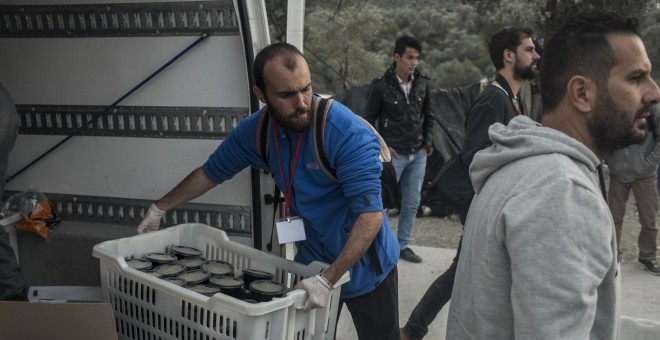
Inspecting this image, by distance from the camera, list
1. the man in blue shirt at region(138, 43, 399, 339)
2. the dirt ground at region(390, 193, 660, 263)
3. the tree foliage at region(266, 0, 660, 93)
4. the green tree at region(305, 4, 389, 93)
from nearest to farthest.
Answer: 1. the man in blue shirt at region(138, 43, 399, 339)
2. the dirt ground at region(390, 193, 660, 263)
3. the tree foliage at region(266, 0, 660, 93)
4. the green tree at region(305, 4, 389, 93)

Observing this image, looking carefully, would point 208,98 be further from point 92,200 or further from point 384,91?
point 384,91

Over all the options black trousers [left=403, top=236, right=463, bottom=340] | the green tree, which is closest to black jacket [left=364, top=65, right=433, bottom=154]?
black trousers [left=403, top=236, right=463, bottom=340]

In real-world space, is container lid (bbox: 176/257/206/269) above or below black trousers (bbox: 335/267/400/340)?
above

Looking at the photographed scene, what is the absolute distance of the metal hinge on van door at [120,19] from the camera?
3273mm

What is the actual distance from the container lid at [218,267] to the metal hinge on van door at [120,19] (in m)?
1.19

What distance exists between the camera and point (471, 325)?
1.62 meters

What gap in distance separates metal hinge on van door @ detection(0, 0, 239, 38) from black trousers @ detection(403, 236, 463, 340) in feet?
6.48

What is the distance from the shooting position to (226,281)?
2654 mm

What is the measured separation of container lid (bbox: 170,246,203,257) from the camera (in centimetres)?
294

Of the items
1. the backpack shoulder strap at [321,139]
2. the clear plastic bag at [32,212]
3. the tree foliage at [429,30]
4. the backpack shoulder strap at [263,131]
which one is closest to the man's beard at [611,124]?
the backpack shoulder strap at [321,139]

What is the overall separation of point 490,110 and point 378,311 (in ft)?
4.74

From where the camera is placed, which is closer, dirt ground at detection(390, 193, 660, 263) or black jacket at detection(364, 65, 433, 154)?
black jacket at detection(364, 65, 433, 154)

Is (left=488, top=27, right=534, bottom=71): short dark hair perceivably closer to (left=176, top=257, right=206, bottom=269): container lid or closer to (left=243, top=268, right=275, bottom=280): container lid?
(left=243, top=268, right=275, bottom=280): container lid

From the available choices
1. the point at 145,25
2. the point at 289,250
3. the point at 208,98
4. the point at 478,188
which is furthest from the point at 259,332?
the point at 145,25
